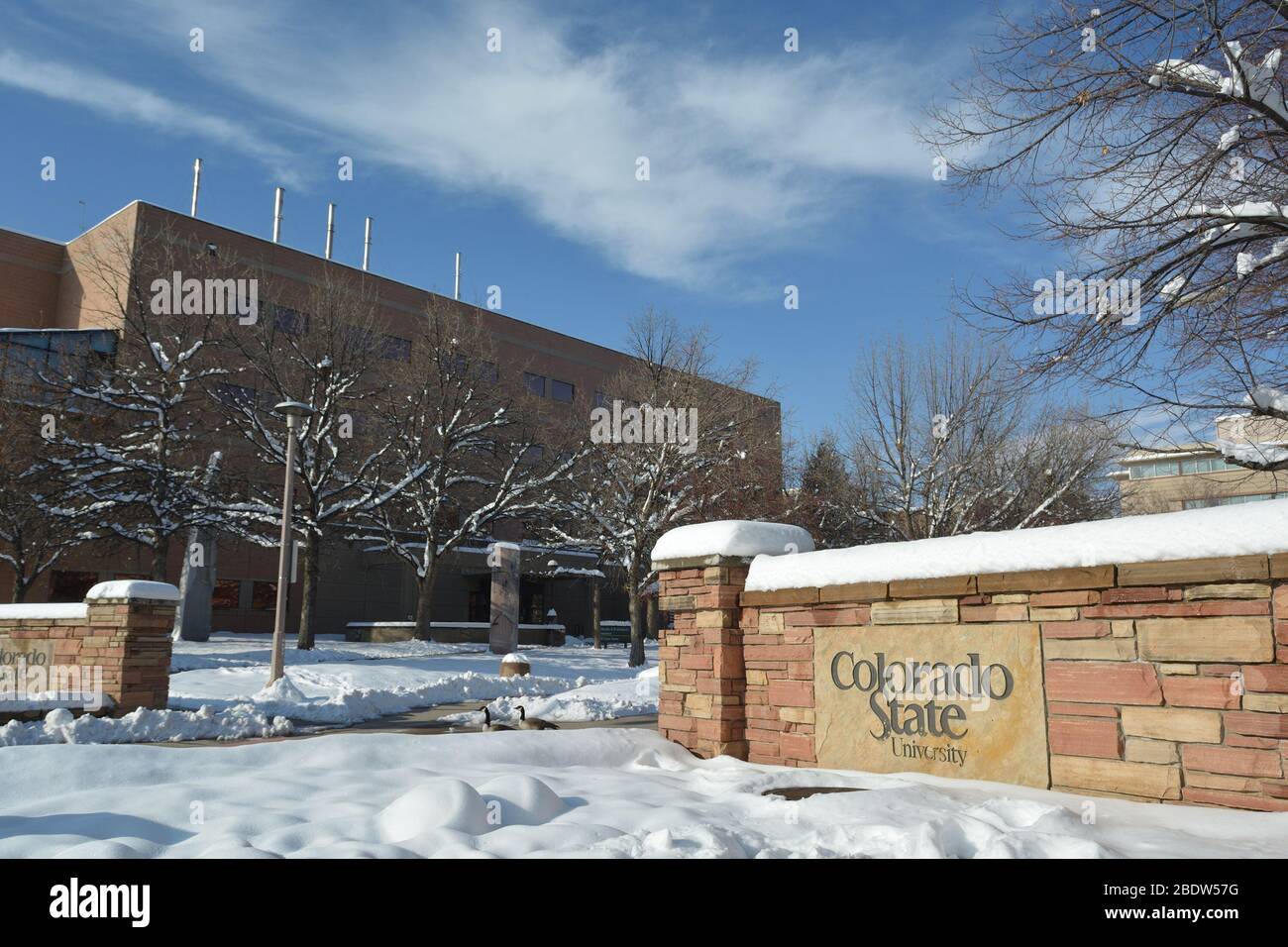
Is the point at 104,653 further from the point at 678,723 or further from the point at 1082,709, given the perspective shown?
the point at 1082,709

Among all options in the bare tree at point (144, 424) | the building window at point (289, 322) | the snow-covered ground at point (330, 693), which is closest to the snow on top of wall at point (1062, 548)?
the snow-covered ground at point (330, 693)

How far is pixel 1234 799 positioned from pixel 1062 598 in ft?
4.37

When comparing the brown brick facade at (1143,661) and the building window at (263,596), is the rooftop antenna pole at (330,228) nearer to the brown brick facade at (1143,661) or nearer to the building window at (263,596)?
the building window at (263,596)

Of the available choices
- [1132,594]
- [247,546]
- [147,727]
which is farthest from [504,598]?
[1132,594]

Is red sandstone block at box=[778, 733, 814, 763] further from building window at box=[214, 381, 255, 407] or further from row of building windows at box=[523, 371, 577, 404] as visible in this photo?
row of building windows at box=[523, 371, 577, 404]

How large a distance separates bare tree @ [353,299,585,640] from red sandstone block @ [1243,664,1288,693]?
21.7 m

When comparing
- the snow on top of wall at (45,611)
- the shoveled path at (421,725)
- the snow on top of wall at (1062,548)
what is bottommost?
the shoveled path at (421,725)

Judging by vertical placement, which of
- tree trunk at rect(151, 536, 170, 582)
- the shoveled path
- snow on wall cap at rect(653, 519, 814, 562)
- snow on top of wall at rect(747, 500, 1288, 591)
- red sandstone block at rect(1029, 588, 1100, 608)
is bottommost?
the shoveled path

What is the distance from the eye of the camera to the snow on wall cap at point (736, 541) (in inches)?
296

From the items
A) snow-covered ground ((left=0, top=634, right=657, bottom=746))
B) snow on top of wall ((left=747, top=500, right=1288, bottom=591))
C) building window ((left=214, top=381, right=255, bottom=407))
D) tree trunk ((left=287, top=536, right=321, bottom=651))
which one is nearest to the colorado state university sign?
snow on top of wall ((left=747, top=500, right=1288, bottom=591))

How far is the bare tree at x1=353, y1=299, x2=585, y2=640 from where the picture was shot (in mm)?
25656

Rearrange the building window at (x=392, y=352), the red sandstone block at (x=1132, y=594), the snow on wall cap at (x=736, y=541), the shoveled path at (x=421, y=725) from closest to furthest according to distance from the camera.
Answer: the red sandstone block at (x=1132, y=594) < the snow on wall cap at (x=736, y=541) < the shoveled path at (x=421, y=725) < the building window at (x=392, y=352)

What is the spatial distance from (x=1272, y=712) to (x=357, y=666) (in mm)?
16176

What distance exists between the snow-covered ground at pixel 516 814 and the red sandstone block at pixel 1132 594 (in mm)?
1122
